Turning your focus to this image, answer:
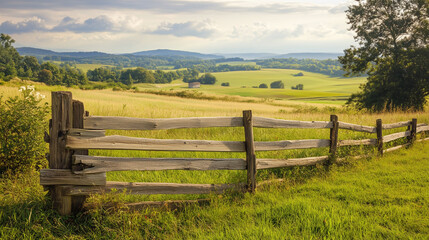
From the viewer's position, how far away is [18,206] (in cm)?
455

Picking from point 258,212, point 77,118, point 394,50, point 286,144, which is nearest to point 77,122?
point 77,118

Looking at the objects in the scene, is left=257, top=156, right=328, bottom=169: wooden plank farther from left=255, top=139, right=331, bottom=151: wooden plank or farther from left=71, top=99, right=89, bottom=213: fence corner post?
left=71, top=99, right=89, bottom=213: fence corner post

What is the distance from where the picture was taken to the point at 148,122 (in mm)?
4980

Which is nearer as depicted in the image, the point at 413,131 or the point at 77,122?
the point at 77,122

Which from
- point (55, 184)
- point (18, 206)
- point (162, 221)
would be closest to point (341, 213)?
point (162, 221)

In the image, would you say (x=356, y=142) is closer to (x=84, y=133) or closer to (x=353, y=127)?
(x=353, y=127)

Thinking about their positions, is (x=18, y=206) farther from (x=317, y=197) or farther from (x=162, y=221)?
(x=317, y=197)

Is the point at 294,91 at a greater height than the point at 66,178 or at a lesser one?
greater

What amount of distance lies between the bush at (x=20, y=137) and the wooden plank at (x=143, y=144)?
2.71m

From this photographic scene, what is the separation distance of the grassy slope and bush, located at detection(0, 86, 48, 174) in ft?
1.58

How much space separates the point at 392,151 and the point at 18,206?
33.3 feet

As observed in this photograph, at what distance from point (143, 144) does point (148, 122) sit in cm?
37

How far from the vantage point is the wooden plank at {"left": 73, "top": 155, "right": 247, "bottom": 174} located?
454 cm

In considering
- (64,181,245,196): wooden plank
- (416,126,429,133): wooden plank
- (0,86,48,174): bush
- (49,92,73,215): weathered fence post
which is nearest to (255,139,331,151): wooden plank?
(64,181,245,196): wooden plank
